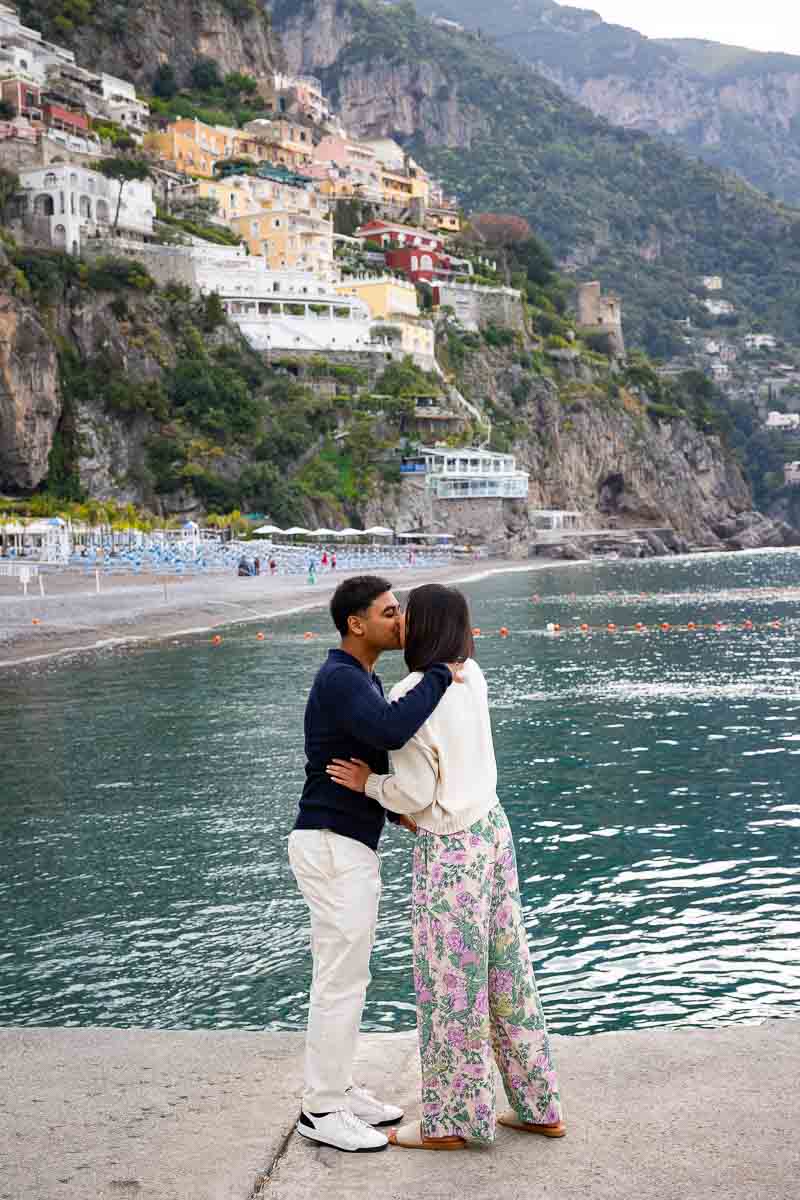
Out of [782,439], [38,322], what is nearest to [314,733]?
[38,322]

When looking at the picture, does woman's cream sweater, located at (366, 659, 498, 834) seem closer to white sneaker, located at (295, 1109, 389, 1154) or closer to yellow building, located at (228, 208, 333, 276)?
white sneaker, located at (295, 1109, 389, 1154)

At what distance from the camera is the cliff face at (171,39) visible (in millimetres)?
115188

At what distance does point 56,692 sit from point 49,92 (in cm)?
8963

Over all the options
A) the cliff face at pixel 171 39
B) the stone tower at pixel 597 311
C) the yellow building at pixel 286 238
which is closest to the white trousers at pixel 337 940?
the yellow building at pixel 286 238

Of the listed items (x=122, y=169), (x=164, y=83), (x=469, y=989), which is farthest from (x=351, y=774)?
(x=164, y=83)

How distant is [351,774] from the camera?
13.8 feet

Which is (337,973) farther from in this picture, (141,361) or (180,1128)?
(141,361)

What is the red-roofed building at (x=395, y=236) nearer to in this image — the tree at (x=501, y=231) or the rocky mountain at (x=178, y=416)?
the rocky mountain at (x=178, y=416)

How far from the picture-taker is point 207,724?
61.0ft

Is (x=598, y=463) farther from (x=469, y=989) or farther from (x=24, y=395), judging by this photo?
(x=469, y=989)

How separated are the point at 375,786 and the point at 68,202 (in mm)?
82113

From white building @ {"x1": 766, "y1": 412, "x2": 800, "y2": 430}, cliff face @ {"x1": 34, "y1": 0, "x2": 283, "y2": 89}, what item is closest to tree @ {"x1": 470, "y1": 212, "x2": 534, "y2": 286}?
cliff face @ {"x1": 34, "y1": 0, "x2": 283, "y2": 89}

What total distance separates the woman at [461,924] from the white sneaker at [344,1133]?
100 mm

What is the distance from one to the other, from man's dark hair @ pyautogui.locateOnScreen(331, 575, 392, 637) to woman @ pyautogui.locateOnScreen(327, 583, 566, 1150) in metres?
0.22
